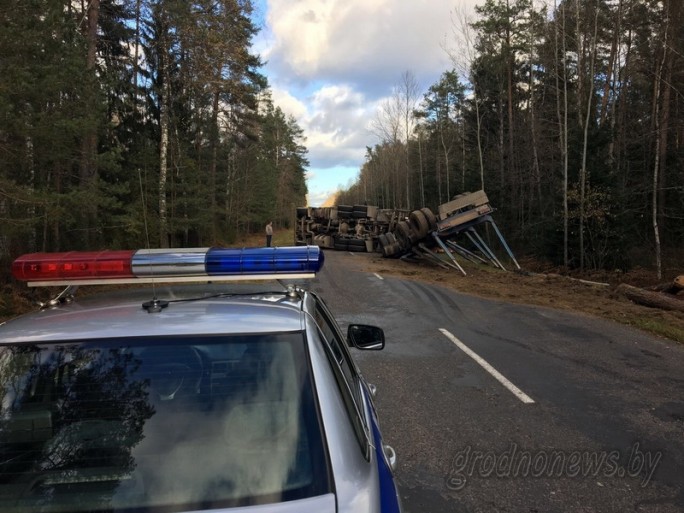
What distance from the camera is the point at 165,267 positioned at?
2252 mm

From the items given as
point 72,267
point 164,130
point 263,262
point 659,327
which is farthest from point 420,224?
point 72,267

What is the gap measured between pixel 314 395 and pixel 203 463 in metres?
0.41

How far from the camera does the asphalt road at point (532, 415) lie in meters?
3.56

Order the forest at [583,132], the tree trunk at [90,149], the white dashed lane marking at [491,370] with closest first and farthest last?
the white dashed lane marking at [491,370] < the tree trunk at [90,149] < the forest at [583,132]

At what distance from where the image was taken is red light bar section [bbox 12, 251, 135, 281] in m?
2.22

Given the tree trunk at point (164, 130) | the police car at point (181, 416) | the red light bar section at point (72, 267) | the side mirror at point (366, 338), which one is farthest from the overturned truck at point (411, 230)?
the police car at point (181, 416)

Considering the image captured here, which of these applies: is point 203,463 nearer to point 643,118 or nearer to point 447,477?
point 447,477

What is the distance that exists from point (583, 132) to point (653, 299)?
12.4 metres

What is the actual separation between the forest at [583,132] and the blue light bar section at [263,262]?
18.1m

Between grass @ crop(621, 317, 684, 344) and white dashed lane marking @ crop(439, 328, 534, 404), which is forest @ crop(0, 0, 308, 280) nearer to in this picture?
white dashed lane marking @ crop(439, 328, 534, 404)

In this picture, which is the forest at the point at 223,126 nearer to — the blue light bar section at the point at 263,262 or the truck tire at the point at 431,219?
the blue light bar section at the point at 263,262

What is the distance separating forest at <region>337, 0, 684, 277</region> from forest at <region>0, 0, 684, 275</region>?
132mm

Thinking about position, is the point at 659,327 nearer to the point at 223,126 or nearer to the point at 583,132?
the point at 583,132

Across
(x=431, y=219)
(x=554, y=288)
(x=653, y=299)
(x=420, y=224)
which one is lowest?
(x=554, y=288)
